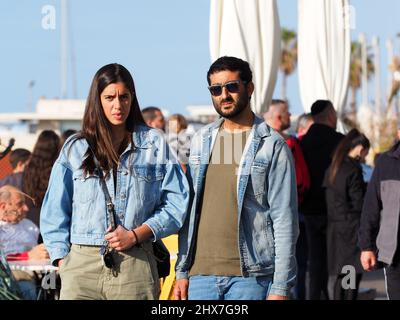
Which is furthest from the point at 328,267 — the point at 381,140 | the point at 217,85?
the point at 381,140

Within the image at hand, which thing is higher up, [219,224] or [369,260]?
[219,224]

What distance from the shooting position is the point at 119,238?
15.8ft

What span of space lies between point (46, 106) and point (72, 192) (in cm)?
3246

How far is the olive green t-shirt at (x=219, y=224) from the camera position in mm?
5027

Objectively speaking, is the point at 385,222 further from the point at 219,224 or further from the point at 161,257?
the point at 161,257

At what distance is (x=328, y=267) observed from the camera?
33.3ft

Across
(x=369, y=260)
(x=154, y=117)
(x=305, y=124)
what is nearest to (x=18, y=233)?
(x=369, y=260)

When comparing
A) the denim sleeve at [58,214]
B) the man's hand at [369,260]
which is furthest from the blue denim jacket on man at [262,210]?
the man's hand at [369,260]

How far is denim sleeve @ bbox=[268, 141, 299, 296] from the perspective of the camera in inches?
197

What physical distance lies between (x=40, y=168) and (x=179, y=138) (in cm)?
196

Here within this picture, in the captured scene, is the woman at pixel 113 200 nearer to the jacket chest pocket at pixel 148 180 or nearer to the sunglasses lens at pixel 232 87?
the jacket chest pocket at pixel 148 180

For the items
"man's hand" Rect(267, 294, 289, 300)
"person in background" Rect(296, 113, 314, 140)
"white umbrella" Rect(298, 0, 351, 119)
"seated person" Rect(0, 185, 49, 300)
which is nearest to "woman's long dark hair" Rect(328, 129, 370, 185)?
"person in background" Rect(296, 113, 314, 140)

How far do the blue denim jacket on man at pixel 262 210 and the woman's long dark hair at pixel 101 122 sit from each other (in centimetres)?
49
